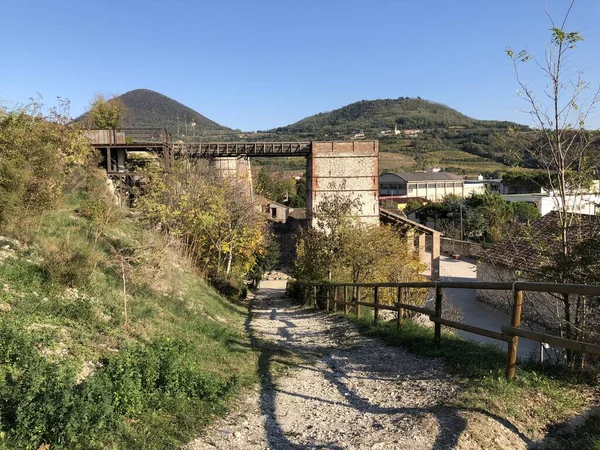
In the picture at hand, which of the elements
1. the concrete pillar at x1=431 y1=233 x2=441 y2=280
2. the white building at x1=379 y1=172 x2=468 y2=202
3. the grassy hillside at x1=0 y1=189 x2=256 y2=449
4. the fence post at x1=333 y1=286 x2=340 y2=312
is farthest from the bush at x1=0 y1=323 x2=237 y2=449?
the white building at x1=379 y1=172 x2=468 y2=202

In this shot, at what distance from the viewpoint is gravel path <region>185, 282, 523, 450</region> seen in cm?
393

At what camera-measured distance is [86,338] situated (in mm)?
5879

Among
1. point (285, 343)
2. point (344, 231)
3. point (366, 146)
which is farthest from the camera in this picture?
point (366, 146)

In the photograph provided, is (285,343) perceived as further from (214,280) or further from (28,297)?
(214,280)

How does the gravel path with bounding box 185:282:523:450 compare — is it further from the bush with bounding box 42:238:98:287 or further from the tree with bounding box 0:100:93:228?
the tree with bounding box 0:100:93:228

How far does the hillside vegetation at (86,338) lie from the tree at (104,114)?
53.5 feet

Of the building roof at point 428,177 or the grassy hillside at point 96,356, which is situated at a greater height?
the building roof at point 428,177

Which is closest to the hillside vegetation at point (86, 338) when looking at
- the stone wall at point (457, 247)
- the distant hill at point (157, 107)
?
the stone wall at point (457, 247)

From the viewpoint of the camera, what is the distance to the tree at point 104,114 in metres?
27.4

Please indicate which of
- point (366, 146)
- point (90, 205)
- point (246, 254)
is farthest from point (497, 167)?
point (90, 205)

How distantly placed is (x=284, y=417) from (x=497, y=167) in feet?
368

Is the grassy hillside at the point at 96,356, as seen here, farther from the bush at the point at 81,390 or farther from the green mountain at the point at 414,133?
the green mountain at the point at 414,133

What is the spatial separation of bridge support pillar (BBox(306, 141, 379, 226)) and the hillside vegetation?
24185mm

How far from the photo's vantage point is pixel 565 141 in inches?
225
